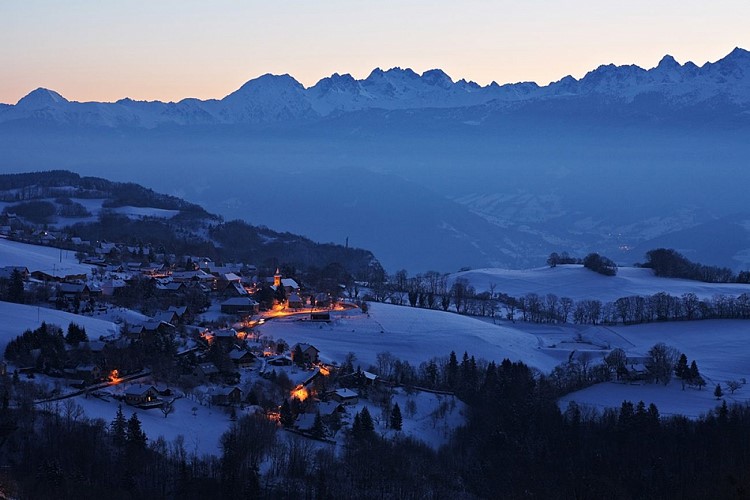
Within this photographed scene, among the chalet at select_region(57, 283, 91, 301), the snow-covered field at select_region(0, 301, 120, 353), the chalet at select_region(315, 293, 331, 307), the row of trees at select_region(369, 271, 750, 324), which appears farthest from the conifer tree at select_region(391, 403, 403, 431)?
the row of trees at select_region(369, 271, 750, 324)

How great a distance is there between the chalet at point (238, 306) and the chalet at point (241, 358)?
41.2ft

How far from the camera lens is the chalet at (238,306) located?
2169 inches

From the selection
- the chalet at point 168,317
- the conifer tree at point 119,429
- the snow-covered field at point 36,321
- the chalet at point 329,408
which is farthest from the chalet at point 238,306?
the conifer tree at point 119,429

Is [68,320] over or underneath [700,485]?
over

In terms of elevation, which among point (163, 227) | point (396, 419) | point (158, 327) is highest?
point (158, 327)

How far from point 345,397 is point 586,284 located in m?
49.0

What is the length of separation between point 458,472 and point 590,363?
19514mm

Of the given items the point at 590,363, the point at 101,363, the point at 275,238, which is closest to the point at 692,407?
the point at 590,363

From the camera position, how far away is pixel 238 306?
55375 millimetres

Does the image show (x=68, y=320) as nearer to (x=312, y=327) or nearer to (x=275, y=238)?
(x=312, y=327)

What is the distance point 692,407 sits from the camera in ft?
137

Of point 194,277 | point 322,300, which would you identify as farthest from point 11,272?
point 322,300

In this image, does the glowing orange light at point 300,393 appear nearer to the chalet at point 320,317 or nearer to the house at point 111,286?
the chalet at point 320,317

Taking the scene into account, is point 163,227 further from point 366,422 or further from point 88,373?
point 366,422
